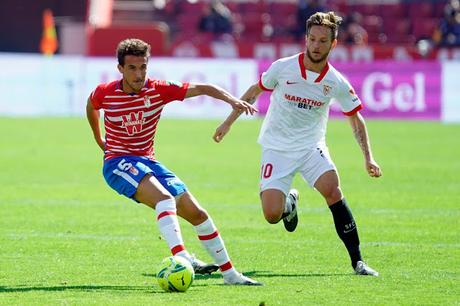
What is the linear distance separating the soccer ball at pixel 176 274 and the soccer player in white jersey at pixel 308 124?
5.13ft

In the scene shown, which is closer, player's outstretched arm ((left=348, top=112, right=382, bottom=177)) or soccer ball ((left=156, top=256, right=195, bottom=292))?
soccer ball ((left=156, top=256, right=195, bottom=292))

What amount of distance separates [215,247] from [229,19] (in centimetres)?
2550

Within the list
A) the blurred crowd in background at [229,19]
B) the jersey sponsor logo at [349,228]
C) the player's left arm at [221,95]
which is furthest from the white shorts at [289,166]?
the blurred crowd in background at [229,19]

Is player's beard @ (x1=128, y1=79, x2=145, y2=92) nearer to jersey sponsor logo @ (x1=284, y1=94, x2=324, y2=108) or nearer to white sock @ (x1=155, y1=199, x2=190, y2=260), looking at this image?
white sock @ (x1=155, y1=199, x2=190, y2=260)

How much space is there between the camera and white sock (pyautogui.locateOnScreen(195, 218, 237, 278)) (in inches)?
331

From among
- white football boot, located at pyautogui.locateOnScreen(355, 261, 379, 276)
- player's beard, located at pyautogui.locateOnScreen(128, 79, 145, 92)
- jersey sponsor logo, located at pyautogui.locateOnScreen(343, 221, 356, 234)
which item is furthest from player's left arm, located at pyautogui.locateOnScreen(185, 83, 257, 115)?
white football boot, located at pyautogui.locateOnScreen(355, 261, 379, 276)

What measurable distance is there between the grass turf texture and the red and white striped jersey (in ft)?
3.44

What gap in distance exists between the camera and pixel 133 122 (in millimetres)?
8750

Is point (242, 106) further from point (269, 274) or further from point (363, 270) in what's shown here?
point (363, 270)

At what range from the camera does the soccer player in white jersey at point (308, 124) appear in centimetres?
910

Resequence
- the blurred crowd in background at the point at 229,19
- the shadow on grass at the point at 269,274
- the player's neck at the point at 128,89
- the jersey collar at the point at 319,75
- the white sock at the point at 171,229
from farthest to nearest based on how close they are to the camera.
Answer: the blurred crowd in background at the point at 229,19 → the jersey collar at the point at 319,75 → the shadow on grass at the point at 269,274 → the player's neck at the point at 128,89 → the white sock at the point at 171,229

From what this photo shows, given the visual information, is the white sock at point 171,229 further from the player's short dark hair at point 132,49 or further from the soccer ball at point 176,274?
the player's short dark hair at point 132,49

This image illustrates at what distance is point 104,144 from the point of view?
30.3 ft

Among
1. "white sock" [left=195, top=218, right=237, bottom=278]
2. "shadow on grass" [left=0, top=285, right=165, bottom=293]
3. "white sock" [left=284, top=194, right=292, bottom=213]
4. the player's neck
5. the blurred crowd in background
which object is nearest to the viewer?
"shadow on grass" [left=0, top=285, right=165, bottom=293]
